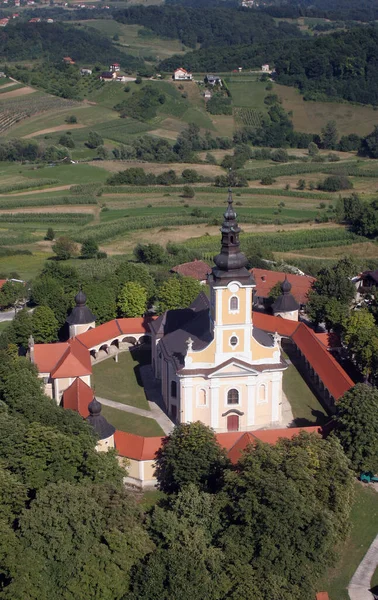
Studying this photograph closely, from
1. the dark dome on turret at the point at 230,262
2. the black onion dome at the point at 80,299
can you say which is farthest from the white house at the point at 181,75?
the dark dome on turret at the point at 230,262

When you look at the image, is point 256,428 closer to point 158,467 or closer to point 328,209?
point 158,467

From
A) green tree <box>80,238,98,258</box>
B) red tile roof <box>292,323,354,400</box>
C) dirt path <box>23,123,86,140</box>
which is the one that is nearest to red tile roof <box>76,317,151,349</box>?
red tile roof <box>292,323,354,400</box>

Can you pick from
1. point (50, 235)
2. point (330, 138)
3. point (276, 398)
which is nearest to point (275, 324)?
point (276, 398)

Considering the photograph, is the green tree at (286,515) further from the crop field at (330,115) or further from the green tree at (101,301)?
the crop field at (330,115)

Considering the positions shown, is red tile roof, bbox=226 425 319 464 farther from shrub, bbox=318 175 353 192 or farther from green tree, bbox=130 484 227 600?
shrub, bbox=318 175 353 192

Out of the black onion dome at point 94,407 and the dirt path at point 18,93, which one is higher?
the black onion dome at point 94,407

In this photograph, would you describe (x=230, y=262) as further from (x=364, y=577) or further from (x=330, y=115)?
(x=330, y=115)

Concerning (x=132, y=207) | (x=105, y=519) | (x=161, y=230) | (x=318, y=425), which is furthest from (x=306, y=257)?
(x=105, y=519)
